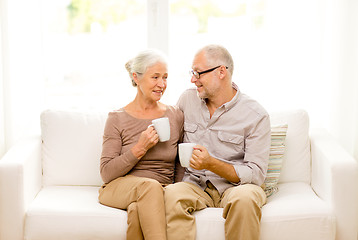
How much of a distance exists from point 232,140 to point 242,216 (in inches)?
19.0

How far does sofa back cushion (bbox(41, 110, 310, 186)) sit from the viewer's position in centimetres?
303

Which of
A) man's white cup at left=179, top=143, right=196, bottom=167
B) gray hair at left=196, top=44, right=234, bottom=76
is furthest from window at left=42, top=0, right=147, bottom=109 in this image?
man's white cup at left=179, top=143, right=196, bottom=167

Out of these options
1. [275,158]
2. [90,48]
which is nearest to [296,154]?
[275,158]

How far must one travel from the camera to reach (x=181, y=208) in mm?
2477

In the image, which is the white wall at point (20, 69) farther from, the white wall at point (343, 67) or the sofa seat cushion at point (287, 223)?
the white wall at point (343, 67)

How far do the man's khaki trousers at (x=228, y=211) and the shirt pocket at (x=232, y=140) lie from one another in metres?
0.24

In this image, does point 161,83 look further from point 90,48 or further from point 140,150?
point 90,48

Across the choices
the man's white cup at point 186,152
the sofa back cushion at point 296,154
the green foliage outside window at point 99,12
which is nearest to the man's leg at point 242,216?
the man's white cup at point 186,152

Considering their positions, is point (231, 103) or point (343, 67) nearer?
point (231, 103)

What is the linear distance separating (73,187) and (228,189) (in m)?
0.92

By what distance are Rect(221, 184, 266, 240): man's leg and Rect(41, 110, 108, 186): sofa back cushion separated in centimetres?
93

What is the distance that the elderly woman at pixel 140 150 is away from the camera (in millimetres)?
2531

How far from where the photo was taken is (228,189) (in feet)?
8.79

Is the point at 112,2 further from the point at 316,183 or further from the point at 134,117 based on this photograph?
the point at 316,183
